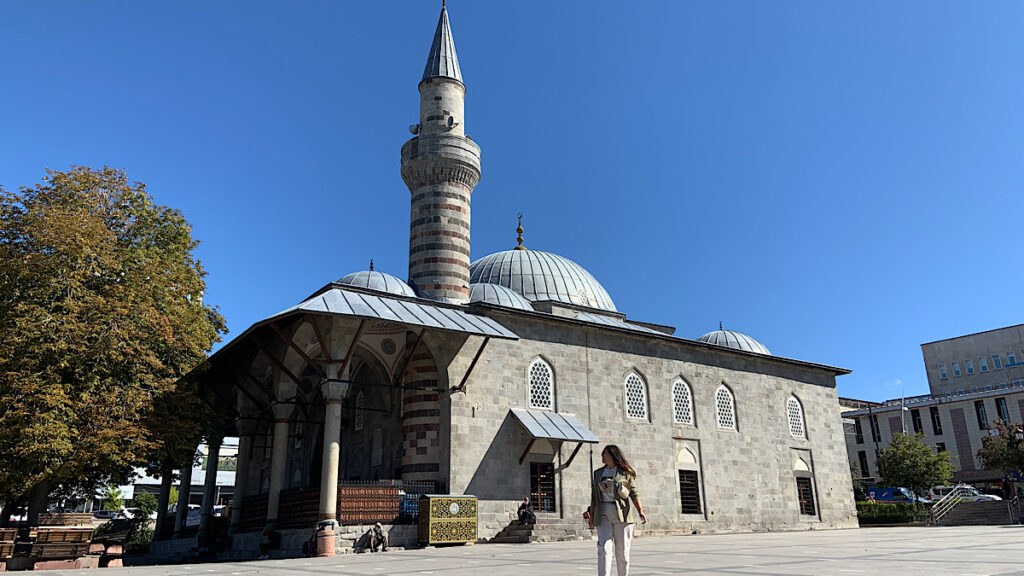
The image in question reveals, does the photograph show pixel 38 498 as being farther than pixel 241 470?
No

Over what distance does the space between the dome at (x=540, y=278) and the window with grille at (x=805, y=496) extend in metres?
9.07

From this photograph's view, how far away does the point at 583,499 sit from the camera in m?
18.2

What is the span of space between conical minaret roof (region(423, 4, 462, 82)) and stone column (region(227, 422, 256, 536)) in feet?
38.9

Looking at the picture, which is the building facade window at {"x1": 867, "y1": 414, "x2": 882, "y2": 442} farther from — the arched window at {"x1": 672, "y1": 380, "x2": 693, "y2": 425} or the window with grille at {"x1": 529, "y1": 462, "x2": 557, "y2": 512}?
the window with grille at {"x1": 529, "y1": 462, "x2": 557, "y2": 512}

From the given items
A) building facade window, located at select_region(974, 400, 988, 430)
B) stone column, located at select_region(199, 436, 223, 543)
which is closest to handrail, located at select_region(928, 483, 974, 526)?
building facade window, located at select_region(974, 400, 988, 430)

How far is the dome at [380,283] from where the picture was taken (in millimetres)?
19297

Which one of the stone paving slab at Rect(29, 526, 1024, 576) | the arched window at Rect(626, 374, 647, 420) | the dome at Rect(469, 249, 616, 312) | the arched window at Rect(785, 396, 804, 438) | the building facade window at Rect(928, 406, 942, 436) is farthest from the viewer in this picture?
the building facade window at Rect(928, 406, 942, 436)

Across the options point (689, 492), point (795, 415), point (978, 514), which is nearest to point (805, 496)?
point (795, 415)

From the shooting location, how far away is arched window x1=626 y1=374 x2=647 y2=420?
66.4 feet

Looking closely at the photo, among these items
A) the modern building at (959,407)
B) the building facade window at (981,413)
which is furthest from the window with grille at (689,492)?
the building facade window at (981,413)

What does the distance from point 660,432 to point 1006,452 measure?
19797 mm

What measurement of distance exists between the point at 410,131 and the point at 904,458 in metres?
28.6

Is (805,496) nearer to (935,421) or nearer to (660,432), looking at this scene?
(660,432)

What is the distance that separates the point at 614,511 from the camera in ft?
19.2
